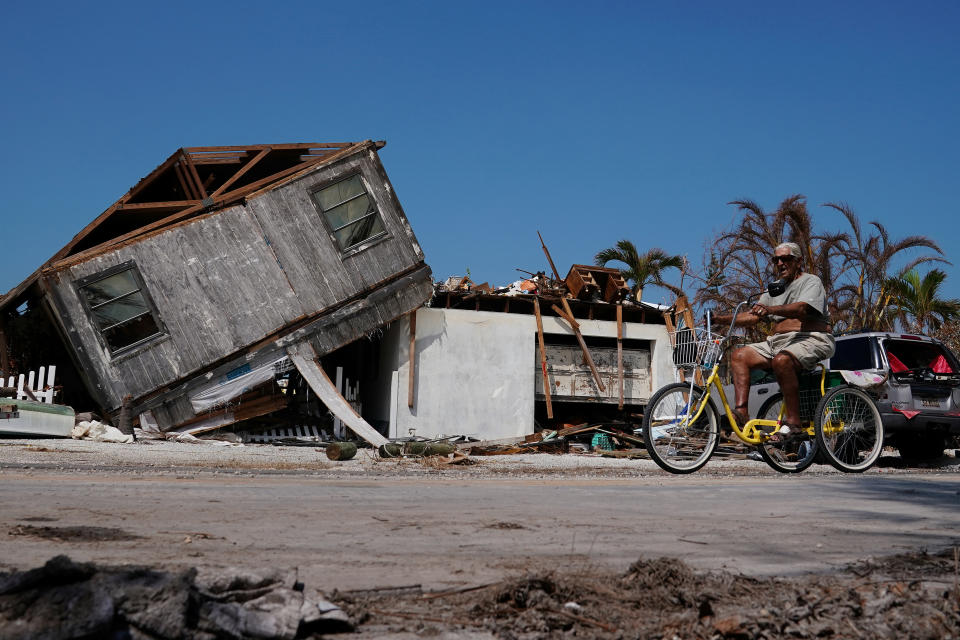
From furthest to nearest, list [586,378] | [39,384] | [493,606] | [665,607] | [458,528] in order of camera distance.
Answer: [586,378] < [39,384] < [458,528] < [665,607] < [493,606]

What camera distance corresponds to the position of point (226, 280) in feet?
60.3

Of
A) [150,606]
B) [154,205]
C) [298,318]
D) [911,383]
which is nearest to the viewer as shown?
[150,606]

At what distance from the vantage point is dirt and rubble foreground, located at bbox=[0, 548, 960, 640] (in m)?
2.34

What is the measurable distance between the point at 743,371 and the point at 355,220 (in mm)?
12880

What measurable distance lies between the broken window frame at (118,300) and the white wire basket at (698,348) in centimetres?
1215

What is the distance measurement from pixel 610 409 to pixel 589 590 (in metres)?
21.3

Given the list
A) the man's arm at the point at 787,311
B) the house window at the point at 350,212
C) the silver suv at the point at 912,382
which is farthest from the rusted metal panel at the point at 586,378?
the man's arm at the point at 787,311

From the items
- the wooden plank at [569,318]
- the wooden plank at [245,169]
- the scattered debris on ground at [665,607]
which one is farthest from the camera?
the wooden plank at [569,318]

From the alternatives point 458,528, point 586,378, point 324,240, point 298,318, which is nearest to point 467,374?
point 586,378

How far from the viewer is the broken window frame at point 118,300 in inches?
677

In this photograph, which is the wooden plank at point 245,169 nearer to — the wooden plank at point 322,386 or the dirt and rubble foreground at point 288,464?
the wooden plank at point 322,386

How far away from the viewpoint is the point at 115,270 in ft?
57.1

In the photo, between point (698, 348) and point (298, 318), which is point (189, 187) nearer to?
point (298, 318)

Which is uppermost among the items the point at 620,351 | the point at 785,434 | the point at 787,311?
the point at 620,351
